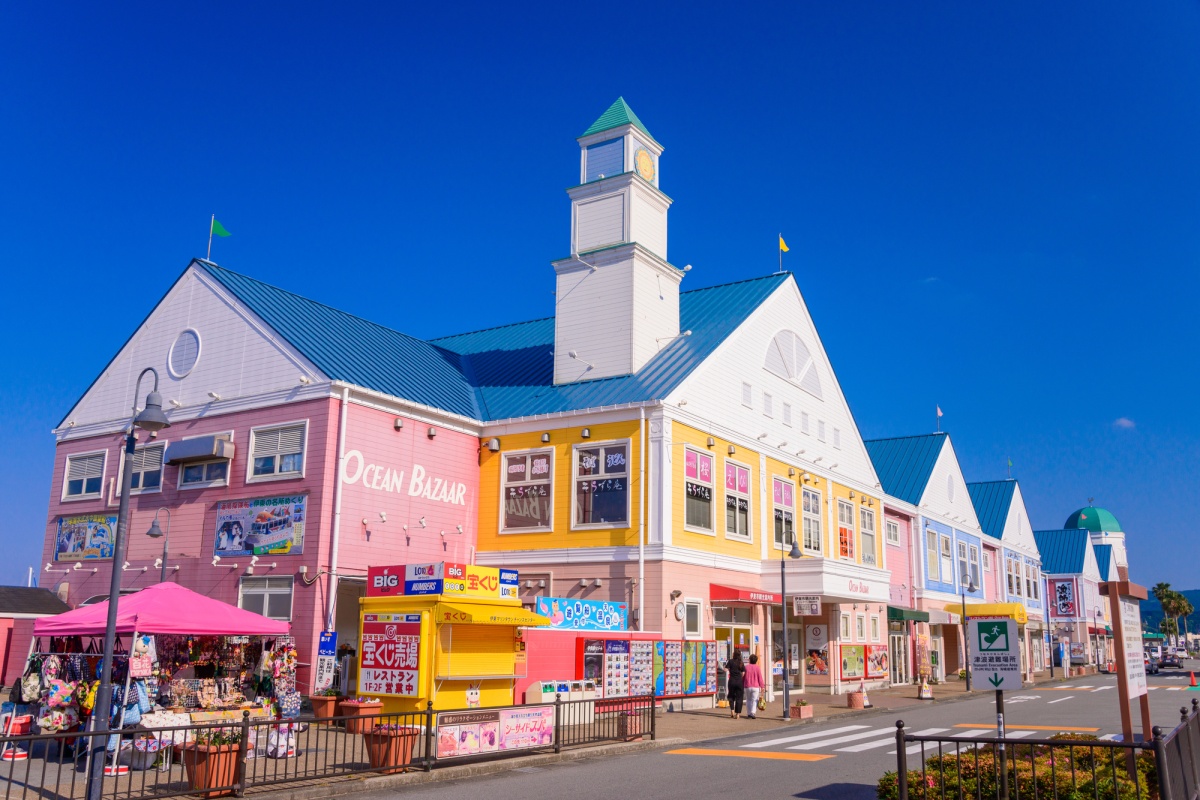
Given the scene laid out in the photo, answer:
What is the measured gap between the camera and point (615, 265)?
31.8 meters

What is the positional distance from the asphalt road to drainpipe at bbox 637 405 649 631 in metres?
4.14

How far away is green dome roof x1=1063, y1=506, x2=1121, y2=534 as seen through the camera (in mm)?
99688

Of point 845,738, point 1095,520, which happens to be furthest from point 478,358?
point 1095,520

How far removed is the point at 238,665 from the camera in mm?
21375

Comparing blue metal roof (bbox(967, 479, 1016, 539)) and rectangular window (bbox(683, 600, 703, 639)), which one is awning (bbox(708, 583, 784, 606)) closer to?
rectangular window (bbox(683, 600, 703, 639))

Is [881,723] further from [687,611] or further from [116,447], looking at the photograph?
[116,447]

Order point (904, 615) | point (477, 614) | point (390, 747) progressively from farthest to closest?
1. point (904, 615)
2. point (477, 614)
3. point (390, 747)

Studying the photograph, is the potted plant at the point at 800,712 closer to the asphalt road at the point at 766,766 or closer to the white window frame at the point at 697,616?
the asphalt road at the point at 766,766

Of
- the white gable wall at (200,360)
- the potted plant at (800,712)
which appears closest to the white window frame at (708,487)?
the potted plant at (800,712)

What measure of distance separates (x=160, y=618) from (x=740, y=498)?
1860 cm

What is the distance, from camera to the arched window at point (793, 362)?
35.0 m

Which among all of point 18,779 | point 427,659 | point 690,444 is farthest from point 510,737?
point 690,444

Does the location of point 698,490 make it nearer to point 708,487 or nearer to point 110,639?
point 708,487

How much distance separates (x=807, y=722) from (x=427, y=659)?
1124cm
